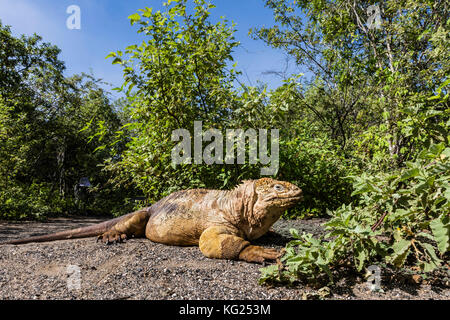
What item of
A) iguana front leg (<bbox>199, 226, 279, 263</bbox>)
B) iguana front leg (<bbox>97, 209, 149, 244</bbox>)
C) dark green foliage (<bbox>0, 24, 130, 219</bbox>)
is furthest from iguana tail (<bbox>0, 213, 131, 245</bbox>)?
dark green foliage (<bbox>0, 24, 130, 219</bbox>)

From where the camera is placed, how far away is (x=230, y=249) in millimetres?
3197

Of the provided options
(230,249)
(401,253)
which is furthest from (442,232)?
(230,249)

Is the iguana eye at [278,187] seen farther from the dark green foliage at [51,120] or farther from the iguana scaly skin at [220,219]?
the dark green foliage at [51,120]

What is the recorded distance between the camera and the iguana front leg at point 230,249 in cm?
308

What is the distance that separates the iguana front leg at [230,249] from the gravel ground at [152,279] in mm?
79

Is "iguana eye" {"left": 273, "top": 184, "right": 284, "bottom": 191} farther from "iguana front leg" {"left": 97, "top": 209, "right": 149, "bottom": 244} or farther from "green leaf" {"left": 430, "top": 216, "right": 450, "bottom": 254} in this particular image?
"iguana front leg" {"left": 97, "top": 209, "right": 149, "bottom": 244}

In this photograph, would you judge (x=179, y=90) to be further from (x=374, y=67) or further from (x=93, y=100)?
(x=93, y=100)

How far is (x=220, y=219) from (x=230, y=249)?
1.82 feet

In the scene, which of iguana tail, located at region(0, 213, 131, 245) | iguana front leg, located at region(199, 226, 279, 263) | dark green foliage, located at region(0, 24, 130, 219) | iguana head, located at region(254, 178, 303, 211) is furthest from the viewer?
dark green foliage, located at region(0, 24, 130, 219)

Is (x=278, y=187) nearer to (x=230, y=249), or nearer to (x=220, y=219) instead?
(x=220, y=219)

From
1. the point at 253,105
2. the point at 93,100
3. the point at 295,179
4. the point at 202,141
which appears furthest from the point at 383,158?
the point at 93,100

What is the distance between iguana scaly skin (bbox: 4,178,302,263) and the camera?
3.25 m

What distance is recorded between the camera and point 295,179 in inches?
240

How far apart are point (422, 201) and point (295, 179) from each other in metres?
3.67
